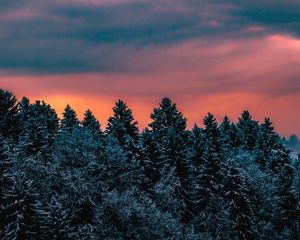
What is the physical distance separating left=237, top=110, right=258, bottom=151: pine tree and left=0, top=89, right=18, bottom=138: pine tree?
40.7 metres

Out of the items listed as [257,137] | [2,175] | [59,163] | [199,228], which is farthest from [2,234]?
[257,137]

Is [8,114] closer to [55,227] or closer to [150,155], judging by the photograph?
[150,155]

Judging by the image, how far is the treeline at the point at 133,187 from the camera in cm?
3164

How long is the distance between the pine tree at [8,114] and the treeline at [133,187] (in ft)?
0.46

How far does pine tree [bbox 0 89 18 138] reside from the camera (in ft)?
188

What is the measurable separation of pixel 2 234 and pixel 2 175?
4.52m

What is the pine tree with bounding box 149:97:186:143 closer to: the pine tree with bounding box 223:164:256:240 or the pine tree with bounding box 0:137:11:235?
the pine tree with bounding box 223:164:256:240

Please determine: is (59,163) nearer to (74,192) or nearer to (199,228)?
(74,192)

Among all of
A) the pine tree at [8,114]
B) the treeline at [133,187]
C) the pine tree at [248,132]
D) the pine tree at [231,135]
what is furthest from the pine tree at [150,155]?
the pine tree at [248,132]

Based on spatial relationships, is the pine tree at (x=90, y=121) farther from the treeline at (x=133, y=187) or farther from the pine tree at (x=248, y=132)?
the pine tree at (x=248, y=132)

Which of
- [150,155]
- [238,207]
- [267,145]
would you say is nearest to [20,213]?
[238,207]

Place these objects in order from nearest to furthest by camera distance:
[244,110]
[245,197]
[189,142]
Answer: [245,197] < [189,142] < [244,110]

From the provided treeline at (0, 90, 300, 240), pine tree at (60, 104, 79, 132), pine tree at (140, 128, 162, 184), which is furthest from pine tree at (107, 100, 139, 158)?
pine tree at (60, 104, 79, 132)

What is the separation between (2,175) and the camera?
3142 centimetres
